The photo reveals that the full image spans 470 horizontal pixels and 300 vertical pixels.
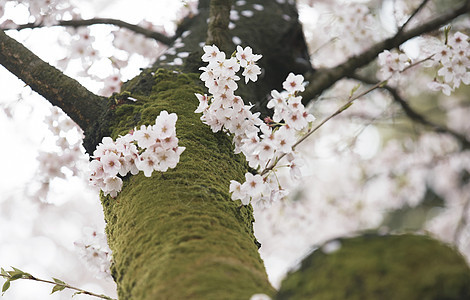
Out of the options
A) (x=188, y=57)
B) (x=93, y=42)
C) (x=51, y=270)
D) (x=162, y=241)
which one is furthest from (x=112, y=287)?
(x=162, y=241)

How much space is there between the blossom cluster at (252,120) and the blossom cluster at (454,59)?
81 cm

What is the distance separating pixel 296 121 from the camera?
1.42 meters

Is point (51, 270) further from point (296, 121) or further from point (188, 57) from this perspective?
point (296, 121)

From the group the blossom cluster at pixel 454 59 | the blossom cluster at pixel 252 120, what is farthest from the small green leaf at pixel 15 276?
the blossom cluster at pixel 454 59

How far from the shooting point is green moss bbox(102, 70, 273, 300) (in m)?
0.92

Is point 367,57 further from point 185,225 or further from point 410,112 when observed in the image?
point 185,225

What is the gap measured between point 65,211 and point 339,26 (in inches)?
290

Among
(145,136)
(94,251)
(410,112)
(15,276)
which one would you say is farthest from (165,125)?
(410,112)

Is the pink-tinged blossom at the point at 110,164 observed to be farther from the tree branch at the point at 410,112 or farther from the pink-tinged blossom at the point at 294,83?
the tree branch at the point at 410,112

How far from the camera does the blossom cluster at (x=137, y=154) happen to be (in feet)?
4.17

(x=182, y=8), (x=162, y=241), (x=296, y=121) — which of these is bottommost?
(x=162, y=241)

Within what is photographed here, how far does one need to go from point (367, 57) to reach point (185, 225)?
1763mm

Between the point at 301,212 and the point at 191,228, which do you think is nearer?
the point at 191,228

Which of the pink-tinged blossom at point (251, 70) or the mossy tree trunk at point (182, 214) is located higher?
the pink-tinged blossom at point (251, 70)
